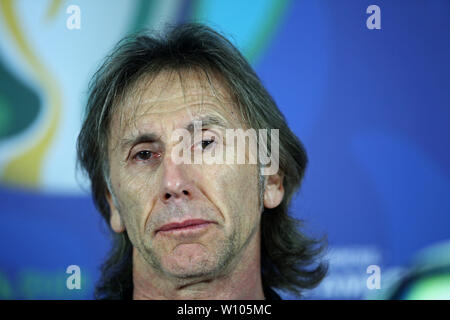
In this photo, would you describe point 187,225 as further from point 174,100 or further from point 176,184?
point 174,100

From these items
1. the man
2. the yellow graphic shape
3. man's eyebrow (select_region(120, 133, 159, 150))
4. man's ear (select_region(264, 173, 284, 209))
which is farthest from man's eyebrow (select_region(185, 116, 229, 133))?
the yellow graphic shape

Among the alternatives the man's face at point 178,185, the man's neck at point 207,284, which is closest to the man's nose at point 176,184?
the man's face at point 178,185

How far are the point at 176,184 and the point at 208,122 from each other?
0.87 feet

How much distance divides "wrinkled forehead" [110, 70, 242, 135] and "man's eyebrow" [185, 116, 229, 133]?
0.02m

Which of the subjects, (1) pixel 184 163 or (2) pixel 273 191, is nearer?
(1) pixel 184 163

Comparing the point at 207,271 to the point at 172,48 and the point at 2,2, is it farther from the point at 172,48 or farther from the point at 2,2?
the point at 2,2

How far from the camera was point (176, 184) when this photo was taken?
1616mm

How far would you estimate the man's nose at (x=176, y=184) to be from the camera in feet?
5.31

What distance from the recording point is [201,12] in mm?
2520

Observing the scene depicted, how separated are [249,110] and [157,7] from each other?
96 cm

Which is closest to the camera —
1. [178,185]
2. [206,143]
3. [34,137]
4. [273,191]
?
[178,185]

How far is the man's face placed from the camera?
64.6 inches

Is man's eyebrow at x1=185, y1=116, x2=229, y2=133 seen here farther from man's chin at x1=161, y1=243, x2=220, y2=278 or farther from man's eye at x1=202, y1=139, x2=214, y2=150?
man's chin at x1=161, y1=243, x2=220, y2=278

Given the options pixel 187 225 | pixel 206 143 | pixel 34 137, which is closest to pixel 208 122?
pixel 206 143
